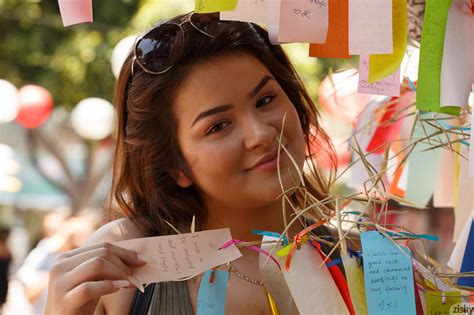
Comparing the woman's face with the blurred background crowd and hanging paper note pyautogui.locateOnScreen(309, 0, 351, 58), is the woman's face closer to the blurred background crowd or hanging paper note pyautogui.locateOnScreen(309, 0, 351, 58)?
hanging paper note pyautogui.locateOnScreen(309, 0, 351, 58)

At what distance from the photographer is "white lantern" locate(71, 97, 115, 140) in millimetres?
6910

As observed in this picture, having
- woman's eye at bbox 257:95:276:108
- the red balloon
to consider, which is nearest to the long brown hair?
woman's eye at bbox 257:95:276:108

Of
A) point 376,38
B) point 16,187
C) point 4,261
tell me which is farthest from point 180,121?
point 16,187

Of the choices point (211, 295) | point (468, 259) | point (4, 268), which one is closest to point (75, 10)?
point (211, 295)

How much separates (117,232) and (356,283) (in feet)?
1.96

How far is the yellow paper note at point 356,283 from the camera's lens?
116cm

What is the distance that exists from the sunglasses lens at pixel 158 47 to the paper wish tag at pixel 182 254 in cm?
43

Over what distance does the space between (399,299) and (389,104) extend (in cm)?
84

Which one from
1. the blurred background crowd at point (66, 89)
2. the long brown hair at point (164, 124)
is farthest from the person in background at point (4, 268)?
the long brown hair at point (164, 124)

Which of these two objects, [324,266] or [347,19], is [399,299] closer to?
[324,266]

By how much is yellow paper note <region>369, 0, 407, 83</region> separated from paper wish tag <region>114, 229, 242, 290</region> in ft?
1.06

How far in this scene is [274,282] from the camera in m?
1.28

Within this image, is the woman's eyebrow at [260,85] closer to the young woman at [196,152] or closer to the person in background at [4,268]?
the young woman at [196,152]

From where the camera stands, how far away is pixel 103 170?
307 inches
